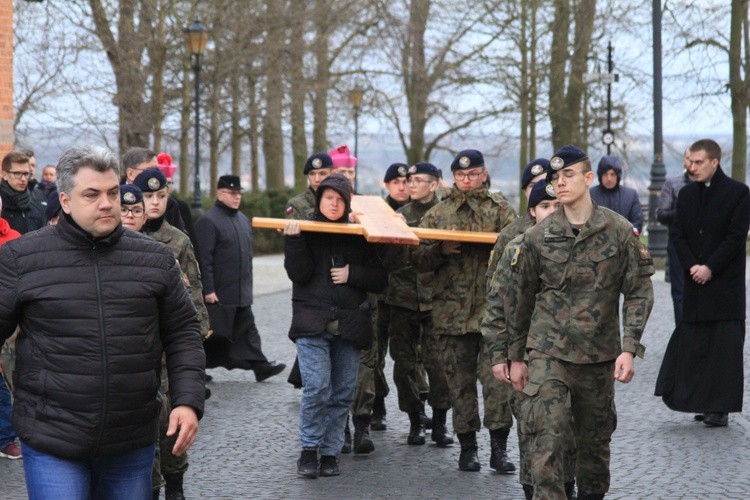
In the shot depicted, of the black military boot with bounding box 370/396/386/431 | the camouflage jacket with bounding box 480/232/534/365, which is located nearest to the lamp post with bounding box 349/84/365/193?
the black military boot with bounding box 370/396/386/431

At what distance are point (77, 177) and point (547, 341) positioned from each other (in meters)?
2.61

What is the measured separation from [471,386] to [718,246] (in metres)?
2.64

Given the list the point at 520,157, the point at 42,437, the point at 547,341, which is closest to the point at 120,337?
the point at 42,437

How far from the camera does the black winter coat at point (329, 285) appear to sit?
8.45 meters

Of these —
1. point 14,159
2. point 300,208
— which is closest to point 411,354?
point 300,208

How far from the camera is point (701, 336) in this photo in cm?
1052

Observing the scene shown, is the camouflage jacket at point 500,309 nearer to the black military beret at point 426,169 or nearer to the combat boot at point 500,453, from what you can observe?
the combat boot at point 500,453

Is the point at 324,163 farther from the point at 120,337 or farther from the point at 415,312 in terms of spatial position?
the point at 120,337

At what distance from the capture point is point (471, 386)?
29.0 feet

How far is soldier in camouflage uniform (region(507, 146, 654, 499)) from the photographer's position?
6.45m

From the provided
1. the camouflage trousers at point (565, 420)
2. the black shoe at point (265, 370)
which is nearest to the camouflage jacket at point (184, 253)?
the camouflage trousers at point (565, 420)

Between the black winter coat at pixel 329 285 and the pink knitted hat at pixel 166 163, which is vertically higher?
the pink knitted hat at pixel 166 163

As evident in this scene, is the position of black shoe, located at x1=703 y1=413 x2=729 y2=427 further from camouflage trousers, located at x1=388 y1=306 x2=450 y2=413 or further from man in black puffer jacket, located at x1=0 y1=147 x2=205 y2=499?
man in black puffer jacket, located at x1=0 y1=147 x2=205 y2=499

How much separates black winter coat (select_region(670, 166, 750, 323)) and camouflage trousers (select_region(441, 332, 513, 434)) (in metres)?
2.33
